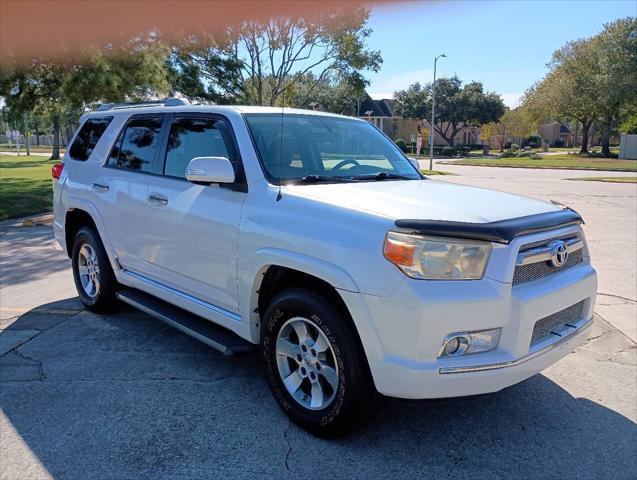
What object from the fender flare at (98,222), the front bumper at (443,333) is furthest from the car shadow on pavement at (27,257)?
the front bumper at (443,333)

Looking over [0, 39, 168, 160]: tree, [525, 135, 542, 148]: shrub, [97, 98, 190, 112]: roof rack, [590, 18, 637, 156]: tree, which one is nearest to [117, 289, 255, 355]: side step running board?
[97, 98, 190, 112]: roof rack

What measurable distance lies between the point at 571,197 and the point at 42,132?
317 ft

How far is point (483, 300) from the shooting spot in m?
2.68

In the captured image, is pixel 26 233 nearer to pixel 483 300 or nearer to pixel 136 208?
pixel 136 208

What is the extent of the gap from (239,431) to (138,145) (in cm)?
270

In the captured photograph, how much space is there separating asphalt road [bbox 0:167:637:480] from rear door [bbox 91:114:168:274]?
33.2 inches

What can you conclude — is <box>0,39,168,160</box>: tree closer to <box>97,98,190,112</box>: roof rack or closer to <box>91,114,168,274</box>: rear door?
<box>97,98,190,112</box>: roof rack

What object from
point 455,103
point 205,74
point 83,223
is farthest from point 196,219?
point 455,103

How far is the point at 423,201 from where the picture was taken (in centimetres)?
316

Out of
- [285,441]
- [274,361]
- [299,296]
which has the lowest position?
[285,441]

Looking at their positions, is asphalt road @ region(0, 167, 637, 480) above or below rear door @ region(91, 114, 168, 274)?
below

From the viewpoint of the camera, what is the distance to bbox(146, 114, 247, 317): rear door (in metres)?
3.59

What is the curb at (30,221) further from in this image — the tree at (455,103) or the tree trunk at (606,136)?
the tree at (455,103)

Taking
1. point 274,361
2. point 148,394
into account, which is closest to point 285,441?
point 274,361
